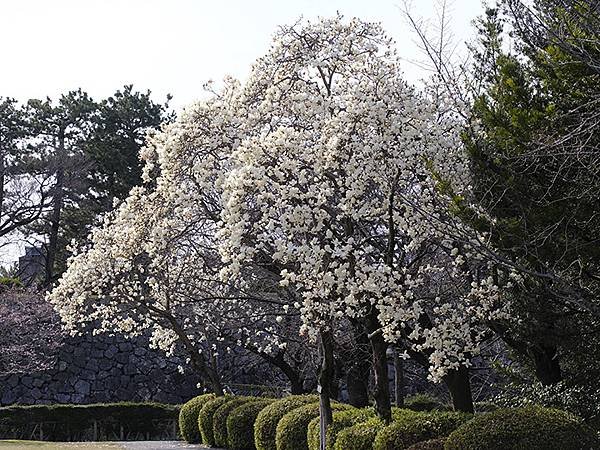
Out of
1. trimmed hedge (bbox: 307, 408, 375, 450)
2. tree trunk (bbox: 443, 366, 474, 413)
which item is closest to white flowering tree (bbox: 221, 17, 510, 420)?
tree trunk (bbox: 443, 366, 474, 413)

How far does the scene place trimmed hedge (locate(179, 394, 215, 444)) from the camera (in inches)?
600

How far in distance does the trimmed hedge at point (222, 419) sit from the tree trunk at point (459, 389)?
480 cm

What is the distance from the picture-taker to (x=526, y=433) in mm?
6930

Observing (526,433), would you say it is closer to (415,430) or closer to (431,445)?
(431,445)

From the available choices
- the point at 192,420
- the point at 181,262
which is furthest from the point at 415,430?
the point at 192,420

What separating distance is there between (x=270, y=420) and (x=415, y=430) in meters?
3.92

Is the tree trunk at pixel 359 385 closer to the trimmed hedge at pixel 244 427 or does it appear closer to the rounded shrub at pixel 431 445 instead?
the trimmed hedge at pixel 244 427

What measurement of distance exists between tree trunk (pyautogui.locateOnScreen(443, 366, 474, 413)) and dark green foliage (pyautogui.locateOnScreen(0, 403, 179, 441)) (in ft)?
37.8

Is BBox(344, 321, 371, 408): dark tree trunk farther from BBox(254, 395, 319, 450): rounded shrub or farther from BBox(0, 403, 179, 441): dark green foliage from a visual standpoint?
BBox(0, 403, 179, 441): dark green foliage

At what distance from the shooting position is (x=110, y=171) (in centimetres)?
2481

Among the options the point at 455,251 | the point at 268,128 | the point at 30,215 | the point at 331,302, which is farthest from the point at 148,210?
the point at 30,215

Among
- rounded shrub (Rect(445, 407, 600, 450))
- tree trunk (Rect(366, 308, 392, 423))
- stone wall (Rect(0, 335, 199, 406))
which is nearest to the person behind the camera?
rounded shrub (Rect(445, 407, 600, 450))

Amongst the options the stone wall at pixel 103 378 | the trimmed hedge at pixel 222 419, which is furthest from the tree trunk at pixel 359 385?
the stone wall at pixel 103 378

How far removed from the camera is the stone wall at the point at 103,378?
2180cm
